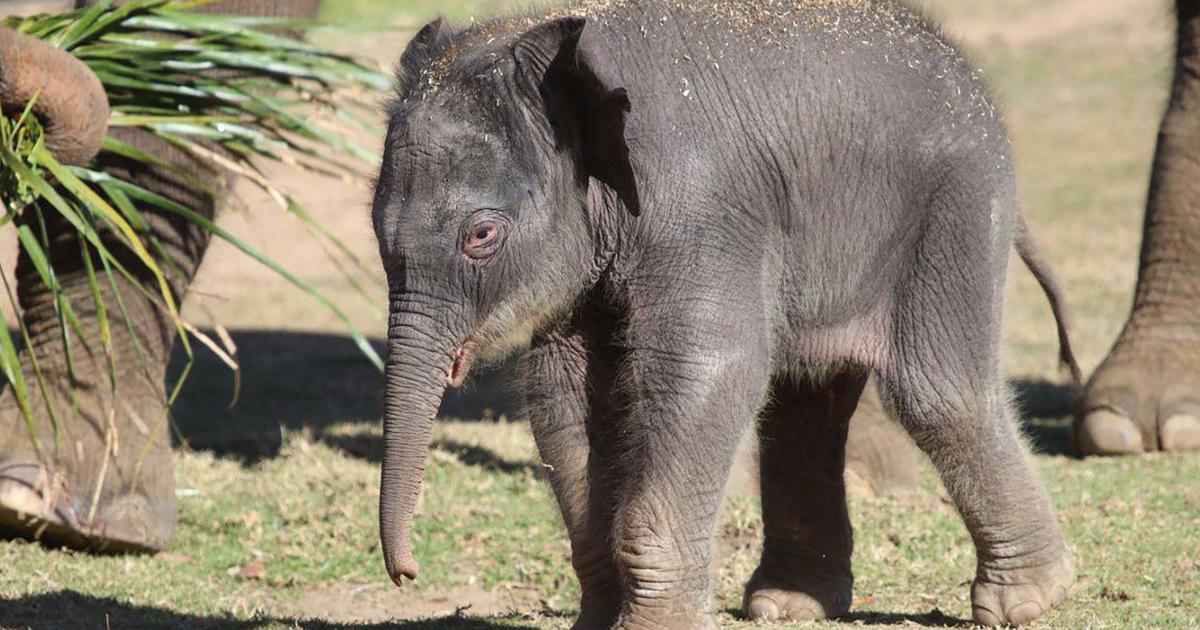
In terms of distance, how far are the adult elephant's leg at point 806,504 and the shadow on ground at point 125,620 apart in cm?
67

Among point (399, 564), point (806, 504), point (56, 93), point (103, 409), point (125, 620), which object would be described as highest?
point (56, 93)

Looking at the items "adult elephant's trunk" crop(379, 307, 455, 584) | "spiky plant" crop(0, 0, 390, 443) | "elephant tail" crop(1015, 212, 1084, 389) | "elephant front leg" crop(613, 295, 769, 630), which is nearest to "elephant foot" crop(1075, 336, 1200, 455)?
"elephant tail" crop(1015, 212, 1084, 389)

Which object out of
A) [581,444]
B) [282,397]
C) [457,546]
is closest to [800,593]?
[581,444]

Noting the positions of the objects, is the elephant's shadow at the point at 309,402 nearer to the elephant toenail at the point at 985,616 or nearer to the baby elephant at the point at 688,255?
the elephant toenail at the point at 985,616

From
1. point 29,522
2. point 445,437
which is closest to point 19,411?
point 29,522

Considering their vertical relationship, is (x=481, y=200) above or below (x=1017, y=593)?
above

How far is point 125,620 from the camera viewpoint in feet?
15.3

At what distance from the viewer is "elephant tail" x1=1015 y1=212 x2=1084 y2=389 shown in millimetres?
4699

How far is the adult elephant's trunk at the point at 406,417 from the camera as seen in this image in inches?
139

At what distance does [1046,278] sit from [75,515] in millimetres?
2874

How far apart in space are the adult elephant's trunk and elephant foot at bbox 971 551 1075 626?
157 centimetres

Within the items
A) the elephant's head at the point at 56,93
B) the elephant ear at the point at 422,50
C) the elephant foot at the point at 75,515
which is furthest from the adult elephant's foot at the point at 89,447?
the elephant ear at the point at 422,50

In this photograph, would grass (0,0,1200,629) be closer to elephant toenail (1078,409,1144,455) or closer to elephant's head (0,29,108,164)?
elephant toenail (1078,409,1144,455)

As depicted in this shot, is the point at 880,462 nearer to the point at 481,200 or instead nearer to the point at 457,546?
the point at 457,546
